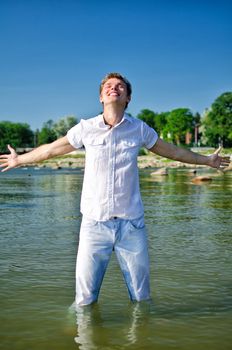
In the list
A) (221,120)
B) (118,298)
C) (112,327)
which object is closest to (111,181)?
(112,327)

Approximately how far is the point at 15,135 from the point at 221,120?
A: 83.4 meters

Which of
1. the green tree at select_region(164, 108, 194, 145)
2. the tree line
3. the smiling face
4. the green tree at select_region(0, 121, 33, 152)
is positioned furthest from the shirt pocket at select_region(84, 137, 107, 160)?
the green tree at select_region(0, 121, 33, 152)

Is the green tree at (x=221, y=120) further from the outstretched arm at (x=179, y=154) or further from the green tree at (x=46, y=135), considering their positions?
the outstretched arm at (x=179, y=154)

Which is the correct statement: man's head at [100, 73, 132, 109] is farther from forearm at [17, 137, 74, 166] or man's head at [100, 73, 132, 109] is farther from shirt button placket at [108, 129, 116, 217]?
forearm at [17, 137, 74, 166]

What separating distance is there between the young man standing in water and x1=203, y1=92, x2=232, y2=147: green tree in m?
116

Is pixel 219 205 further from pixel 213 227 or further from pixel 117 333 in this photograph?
pixel 117 333

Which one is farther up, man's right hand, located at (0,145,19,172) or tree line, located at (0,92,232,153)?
tree line, located at (0,92,232,153)

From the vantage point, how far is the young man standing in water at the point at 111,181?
512 centimetres

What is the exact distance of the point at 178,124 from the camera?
455ft

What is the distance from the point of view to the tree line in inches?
4769

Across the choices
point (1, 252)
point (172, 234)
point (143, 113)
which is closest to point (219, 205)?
point (172, 234)

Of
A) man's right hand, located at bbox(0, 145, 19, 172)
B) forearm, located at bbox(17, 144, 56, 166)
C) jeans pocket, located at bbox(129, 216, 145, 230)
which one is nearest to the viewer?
jeans pocket, located at bbox(129, 216, 145, 230)

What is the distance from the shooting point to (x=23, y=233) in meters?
12.6

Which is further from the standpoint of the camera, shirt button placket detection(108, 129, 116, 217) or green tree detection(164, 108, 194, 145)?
green tree detection(164, 108, 194, 145)
